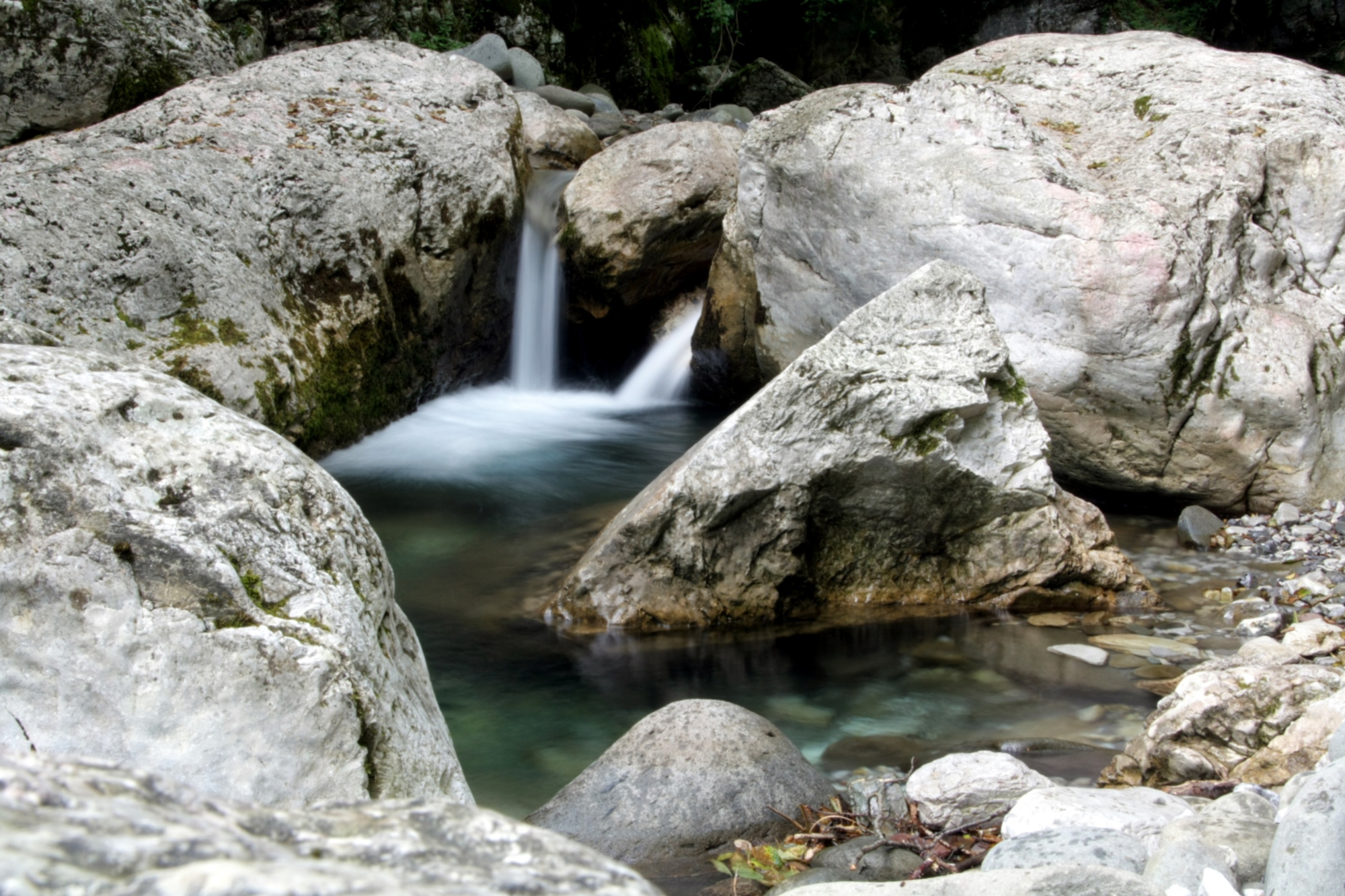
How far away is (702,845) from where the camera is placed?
322cm

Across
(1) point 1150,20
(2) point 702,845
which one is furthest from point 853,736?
(1) point 1150,20

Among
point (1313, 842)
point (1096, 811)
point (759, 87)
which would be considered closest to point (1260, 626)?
point (1096, 811)

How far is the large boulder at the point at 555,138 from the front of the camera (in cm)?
1175

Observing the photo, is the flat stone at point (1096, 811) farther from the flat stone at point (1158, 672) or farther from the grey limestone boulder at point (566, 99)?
the grey limestone boulder at point (566, 99)

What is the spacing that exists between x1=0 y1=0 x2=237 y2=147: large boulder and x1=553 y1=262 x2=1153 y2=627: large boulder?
538 centimetres

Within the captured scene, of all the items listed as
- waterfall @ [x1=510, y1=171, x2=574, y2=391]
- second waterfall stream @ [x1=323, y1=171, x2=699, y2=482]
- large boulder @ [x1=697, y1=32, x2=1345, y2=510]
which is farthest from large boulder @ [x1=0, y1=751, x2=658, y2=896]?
waterfall @ [x1=510, y1=171, x2=574, y2=391]

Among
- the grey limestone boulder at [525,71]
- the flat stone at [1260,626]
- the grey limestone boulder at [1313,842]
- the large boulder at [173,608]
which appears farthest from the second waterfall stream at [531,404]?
the grey limestone boulder at [1313,842]

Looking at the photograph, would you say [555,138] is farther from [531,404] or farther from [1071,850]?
[1071,850]

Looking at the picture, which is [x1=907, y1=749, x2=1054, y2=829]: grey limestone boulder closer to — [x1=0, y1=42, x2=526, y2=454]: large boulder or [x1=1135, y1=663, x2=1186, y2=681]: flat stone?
[x1=1135, y1=663, x2=1186, y2=681]: flat stone

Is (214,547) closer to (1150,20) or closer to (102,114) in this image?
(102,114)

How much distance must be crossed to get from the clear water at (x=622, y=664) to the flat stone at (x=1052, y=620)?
0.07 meters

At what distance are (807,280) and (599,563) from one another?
3.06 metres

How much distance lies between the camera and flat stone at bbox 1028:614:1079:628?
5.08 m

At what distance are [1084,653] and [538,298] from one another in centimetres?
649
